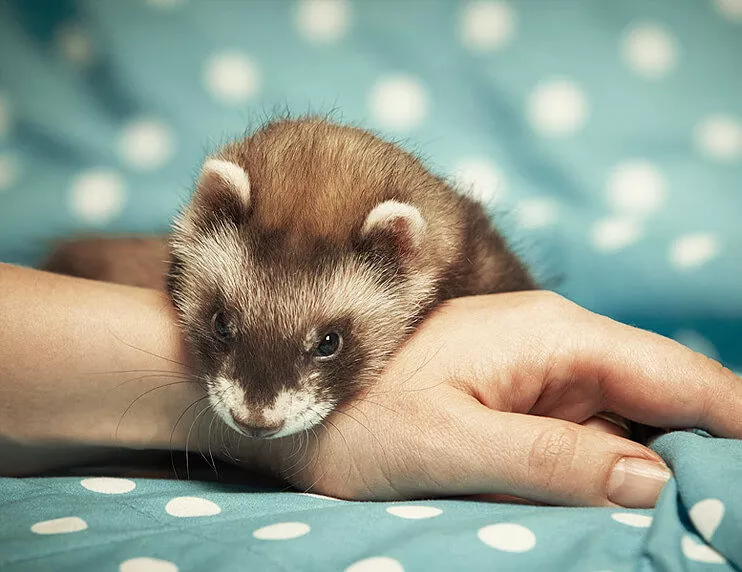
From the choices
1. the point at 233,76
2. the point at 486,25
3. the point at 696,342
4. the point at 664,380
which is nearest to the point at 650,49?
the point at 486,25

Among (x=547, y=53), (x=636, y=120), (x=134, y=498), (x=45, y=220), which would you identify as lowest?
(x=134, y=498)

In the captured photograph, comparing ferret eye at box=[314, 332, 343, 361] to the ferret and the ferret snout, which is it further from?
the ferret snout

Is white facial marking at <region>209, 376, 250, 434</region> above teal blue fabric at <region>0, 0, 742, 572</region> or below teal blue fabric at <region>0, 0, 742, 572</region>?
below

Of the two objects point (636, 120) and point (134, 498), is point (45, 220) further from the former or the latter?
point (636, 120)

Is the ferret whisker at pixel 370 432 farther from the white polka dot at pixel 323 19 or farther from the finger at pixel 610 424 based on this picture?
the white polka dot at pixel 323 19

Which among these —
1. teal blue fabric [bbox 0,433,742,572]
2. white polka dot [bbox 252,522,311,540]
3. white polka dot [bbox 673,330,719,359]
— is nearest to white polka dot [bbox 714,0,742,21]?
white polka dot [bbox 673,330,719,359]

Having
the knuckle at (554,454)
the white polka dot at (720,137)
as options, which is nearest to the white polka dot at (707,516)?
the knuckle at (554,454)

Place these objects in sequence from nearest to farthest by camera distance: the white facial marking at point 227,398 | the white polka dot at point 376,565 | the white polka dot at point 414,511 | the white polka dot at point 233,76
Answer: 1. the white polka dot at point 376,565
2. the white polka dot at point 414,511
3. the white facial marking at point 227,398
4. the white polka dot at point 233,76

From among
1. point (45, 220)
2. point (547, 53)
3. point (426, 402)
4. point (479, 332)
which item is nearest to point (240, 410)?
point (426, 402)

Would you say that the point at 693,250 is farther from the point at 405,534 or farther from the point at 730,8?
the point at 405,534
